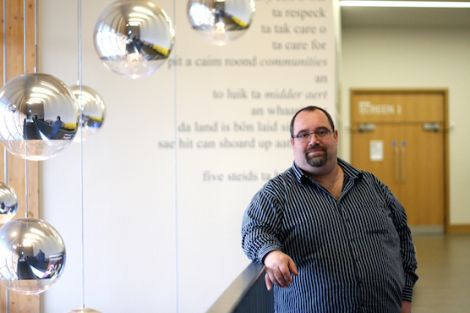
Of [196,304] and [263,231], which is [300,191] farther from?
[196,304]

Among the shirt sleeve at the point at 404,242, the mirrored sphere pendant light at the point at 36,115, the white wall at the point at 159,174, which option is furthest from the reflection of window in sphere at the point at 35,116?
the white wall at the point at 159,174

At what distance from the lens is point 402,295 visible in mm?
3346

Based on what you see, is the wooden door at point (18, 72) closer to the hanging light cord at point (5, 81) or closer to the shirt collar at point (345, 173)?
the hanging light cord at point (5, 81)

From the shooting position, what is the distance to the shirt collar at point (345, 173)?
320cm

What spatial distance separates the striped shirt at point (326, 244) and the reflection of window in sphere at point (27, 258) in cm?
113

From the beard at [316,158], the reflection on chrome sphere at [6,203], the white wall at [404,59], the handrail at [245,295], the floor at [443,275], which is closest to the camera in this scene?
the handrail at [245,295]

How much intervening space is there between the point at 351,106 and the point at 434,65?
1737 millimetres

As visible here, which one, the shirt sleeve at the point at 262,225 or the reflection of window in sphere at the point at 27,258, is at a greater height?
the shirt sleeve at the point at 262,225

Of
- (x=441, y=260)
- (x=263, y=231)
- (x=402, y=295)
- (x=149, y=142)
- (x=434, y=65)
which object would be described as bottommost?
(x=441, y=260)

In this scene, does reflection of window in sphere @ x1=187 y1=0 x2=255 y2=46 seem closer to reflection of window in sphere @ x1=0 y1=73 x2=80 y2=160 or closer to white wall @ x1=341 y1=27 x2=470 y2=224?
reflection of window in sphere @ x1=0 y1=73 x2=80 y2=160

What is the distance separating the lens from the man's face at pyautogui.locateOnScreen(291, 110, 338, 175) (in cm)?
320

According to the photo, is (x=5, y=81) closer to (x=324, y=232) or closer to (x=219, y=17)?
(x=219, y=17)

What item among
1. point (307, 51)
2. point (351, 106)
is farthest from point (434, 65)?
point (307, 51)

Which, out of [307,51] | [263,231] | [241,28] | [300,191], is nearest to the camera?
[263,231]
